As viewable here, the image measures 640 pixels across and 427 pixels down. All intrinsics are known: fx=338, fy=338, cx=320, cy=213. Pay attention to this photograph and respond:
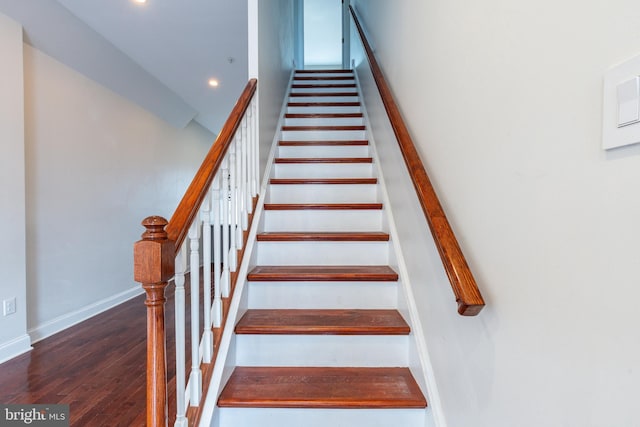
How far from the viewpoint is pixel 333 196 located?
2457 mm

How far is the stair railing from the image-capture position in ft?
2.89

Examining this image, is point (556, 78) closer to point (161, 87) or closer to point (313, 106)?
point (313, 106)

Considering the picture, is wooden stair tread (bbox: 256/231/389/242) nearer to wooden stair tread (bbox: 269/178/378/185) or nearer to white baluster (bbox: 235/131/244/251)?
white baluster (bbox: 235/131/244/251)

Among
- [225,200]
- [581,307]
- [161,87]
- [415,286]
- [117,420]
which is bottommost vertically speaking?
[117,420]

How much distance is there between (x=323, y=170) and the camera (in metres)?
2.66

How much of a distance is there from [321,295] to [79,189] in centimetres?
270

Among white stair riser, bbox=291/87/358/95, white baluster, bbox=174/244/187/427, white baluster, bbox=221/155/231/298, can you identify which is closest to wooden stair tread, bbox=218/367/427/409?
white baluster, bbox=174/244/187/427

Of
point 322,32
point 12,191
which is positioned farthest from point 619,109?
point 322,32

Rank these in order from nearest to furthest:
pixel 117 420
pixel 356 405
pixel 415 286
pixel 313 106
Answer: pixel 356 405 → pixel 415 286 → pixel 117 420 → pixel 313 106

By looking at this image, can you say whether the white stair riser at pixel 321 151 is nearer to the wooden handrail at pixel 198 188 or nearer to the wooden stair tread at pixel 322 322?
the wooden handrail at pixel 198 188

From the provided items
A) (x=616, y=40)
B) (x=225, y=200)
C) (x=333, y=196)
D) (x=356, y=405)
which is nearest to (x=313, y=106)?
(x=333, y=196)

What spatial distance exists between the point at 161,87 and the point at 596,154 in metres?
4.48

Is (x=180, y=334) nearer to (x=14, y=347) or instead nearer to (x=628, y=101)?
(x=628, y=101)

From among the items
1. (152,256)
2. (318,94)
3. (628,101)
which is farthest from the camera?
(318,94)
